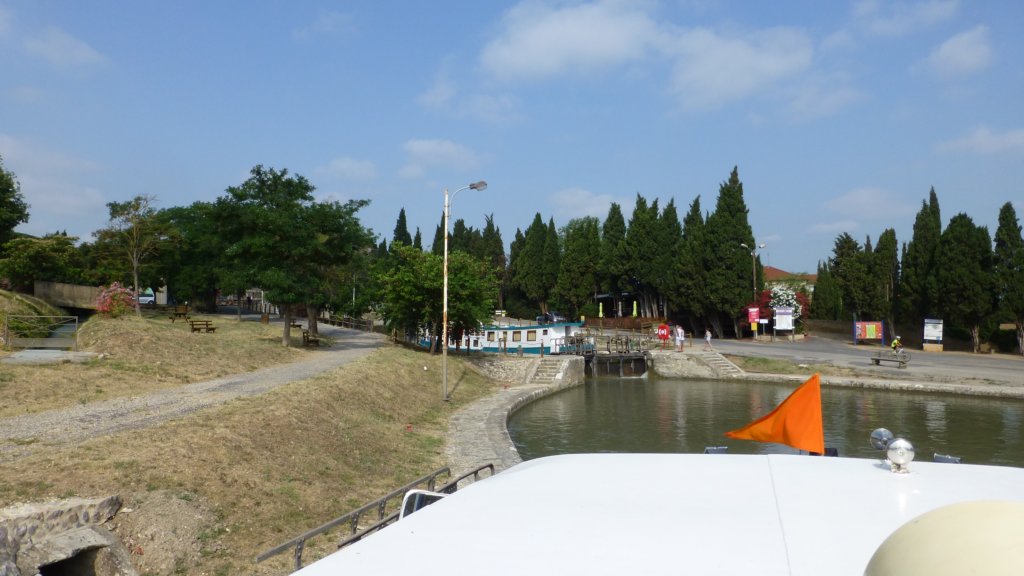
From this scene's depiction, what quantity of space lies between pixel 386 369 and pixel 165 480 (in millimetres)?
14335

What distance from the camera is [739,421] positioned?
22.6 m

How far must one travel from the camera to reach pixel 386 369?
77.0ft

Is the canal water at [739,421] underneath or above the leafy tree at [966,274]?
underneath

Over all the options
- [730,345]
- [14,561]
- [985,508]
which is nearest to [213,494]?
[14,561]

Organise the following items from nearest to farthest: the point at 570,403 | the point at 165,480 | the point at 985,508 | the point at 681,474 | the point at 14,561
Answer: the point at 985,508
the point at 681,474
the point at 14,561
the point at 165,480
the point at 570,403

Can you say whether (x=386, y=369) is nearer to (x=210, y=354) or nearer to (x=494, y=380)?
(x=210, y=354)

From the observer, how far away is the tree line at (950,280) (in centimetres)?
3747

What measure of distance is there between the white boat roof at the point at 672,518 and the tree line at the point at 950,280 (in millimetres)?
41961

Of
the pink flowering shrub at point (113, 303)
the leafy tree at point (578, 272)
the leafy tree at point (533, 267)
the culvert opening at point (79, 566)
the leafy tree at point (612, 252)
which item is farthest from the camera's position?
the leafy tree at point (533, 267)

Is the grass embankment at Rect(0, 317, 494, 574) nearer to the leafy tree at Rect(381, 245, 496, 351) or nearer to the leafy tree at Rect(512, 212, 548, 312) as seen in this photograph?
the leafy tree at Rect(381, 245, 496, 351)

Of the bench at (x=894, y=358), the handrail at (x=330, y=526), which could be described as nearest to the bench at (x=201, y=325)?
the handrail at (x=330, y=526)

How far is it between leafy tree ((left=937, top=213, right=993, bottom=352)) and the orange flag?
4138 centimetres

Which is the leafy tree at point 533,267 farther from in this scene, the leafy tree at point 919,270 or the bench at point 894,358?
the bench at point 894,358

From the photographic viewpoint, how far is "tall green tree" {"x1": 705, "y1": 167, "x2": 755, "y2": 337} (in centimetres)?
4975
